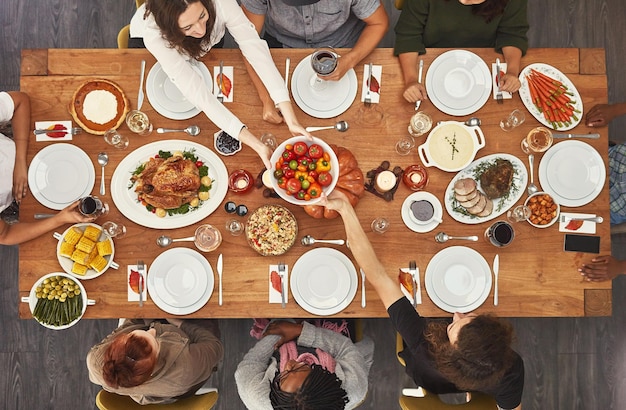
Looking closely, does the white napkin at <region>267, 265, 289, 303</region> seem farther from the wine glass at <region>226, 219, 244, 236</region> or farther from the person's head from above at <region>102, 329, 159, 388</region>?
the person's head from above at <region>102, 329, 159, 388</region>

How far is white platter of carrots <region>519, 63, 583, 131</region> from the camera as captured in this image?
207 cm

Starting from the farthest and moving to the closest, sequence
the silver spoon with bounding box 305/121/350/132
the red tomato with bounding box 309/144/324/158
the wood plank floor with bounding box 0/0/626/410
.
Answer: the wood plank floor with bounding box 0/0/626/410 < the silver spoon with bounding box 305/121/350/132 < the red tomato with bounding box 309/144/324/158

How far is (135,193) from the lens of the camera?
2.03 metres

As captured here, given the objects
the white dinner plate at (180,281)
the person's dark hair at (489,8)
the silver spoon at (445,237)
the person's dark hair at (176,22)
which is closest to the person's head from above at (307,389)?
the white dinner plate at (180,281)

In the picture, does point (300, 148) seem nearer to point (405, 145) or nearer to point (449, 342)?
point (405, 145)

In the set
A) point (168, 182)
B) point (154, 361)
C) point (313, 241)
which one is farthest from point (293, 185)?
point (154, 361)

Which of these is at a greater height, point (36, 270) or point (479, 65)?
point (479, 65)

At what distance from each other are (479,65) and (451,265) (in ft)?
2.93

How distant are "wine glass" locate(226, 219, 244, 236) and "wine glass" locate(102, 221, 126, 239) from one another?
44 cm

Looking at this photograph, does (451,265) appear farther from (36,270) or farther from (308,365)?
(36,270)

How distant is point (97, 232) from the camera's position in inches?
78.6

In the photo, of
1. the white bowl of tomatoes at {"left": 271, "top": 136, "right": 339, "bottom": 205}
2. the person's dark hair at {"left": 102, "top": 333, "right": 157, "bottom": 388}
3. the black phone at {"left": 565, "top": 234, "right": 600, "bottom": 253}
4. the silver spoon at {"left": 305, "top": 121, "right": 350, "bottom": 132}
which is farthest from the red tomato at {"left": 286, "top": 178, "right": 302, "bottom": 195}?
the black phone at {"left": 565, "top": 234, "right": 600, "bottom": 253}

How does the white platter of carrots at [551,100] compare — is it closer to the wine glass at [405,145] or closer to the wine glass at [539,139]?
the wine glass at [539,139]

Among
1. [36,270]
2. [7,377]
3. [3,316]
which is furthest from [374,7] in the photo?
[7,377]
